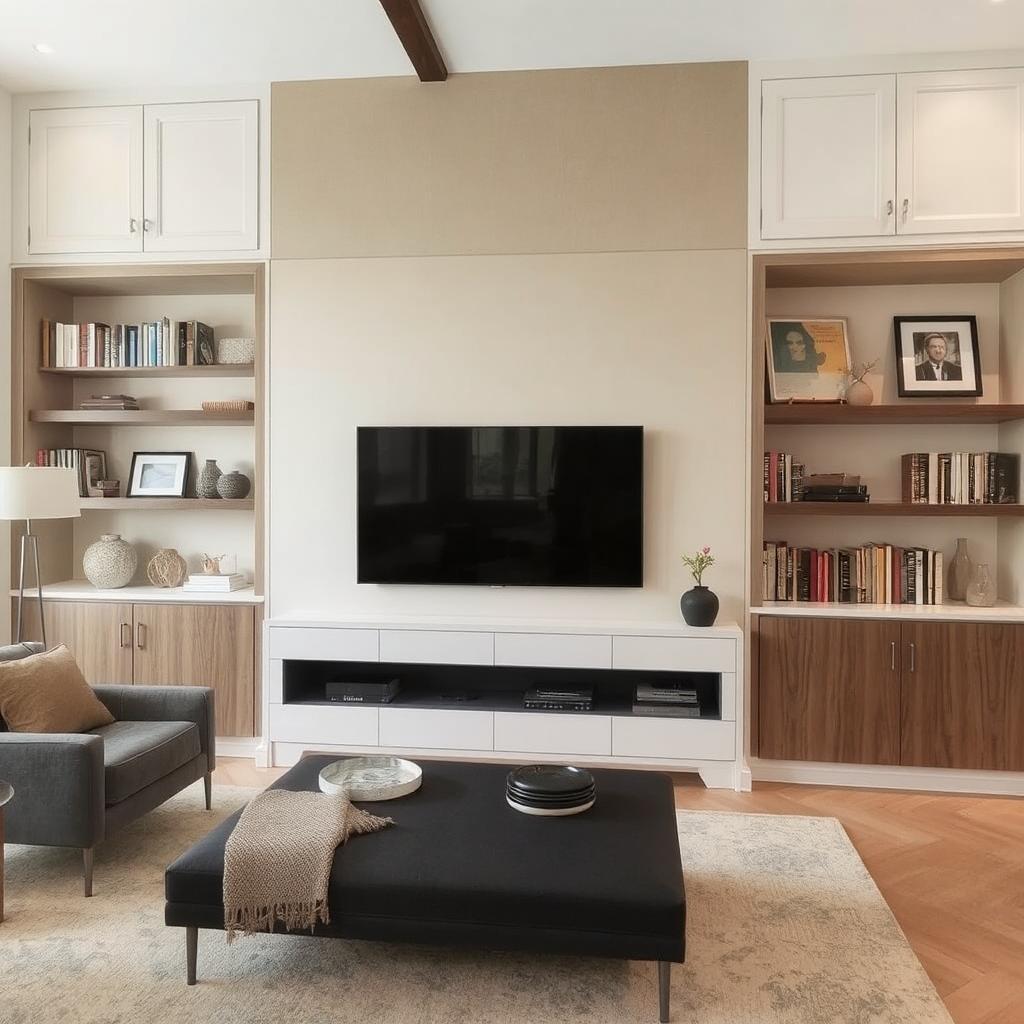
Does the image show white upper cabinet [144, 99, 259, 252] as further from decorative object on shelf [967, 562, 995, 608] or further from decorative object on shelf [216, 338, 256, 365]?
decorative object on shelf [967, 562, 995, 608]

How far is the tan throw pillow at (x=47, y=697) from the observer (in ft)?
9.54

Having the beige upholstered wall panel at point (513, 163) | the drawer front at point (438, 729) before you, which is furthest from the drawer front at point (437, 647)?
the beige upholstered wall panel at point (513, 163)

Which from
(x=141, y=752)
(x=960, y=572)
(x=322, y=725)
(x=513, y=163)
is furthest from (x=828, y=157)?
(x=141, y=752)

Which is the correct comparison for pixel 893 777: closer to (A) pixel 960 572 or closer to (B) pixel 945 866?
(B) pixel 945 866

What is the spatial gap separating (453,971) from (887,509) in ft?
8.82

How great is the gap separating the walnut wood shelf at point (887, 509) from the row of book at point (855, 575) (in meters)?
0.21

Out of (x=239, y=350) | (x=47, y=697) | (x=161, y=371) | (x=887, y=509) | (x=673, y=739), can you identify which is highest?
(x=239, y=350)

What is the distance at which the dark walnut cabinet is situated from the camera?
12.1 feet

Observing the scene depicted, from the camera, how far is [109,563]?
169 inches

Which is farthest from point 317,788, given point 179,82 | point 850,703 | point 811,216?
point 179,82

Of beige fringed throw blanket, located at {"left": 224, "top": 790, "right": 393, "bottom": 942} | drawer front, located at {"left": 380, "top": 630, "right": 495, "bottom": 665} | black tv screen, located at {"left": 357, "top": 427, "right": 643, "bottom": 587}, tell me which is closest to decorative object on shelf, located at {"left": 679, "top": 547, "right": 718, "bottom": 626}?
black tv screen, located at {"left": 357, "top": 427, "right": 643, "bottom": 587}

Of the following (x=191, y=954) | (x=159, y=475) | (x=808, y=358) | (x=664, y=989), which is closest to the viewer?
(x=664, y=989)

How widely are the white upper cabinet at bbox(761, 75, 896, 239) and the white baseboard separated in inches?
92.1

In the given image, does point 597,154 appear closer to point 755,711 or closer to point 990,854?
point 755,711
